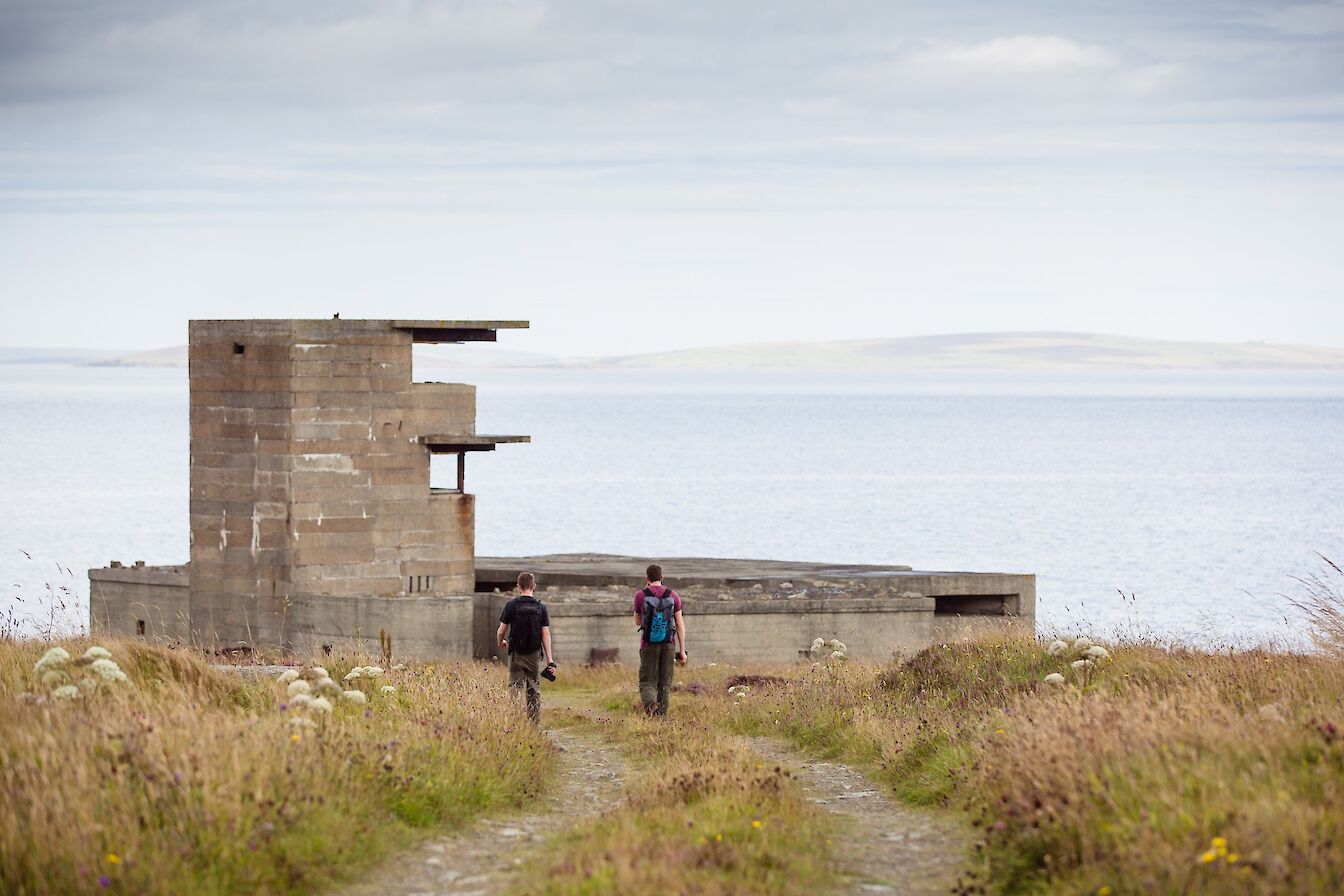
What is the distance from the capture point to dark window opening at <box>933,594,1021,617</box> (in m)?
33.2

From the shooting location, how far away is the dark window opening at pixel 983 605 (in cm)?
3319

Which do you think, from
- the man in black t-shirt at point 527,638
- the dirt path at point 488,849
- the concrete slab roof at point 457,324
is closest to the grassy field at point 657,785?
the dirt path at point 488,849

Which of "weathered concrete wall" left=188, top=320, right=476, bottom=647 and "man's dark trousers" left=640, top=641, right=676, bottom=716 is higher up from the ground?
"weathered concrete wall" left=188, top=320, right=476, bottom=647

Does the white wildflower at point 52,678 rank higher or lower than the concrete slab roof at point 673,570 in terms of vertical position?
higher

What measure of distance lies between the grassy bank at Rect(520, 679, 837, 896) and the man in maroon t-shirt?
3655 millimetres

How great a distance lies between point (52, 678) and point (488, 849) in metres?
3.22

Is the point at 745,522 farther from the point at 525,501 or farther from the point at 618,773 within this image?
the point at 618,773

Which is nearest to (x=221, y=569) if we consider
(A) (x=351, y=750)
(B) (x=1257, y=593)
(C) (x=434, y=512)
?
(C) (x=434, y=512)

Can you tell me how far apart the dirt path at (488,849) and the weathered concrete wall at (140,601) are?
16.6 m

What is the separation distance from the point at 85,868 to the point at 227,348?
19.6 m

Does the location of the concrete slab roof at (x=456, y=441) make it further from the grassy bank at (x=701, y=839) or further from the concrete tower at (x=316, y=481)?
the grassy bank at (x=701, y=839)

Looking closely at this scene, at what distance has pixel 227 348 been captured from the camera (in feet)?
89.4

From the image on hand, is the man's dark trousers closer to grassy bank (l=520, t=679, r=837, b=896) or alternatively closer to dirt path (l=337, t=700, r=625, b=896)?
dirt path (l=337, t=700, r=625, b=896)

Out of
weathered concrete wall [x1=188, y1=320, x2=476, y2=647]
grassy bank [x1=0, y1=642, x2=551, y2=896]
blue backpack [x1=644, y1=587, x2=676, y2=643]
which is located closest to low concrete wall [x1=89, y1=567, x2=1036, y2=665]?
weathered concrete wall [x1=188, y1=320, x2=476, y2=647]
